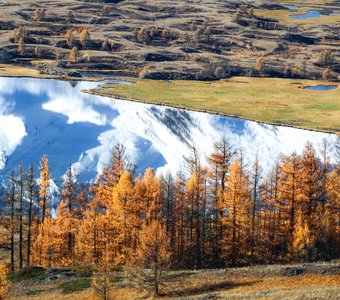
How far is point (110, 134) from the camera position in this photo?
13562 cm

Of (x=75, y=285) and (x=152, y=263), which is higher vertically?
(x=152, y=263)

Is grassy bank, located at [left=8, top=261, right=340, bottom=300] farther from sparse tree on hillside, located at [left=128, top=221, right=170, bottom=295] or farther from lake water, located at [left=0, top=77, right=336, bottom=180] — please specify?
lake water, located at [left=0, top=77, right=336, bottom=180]

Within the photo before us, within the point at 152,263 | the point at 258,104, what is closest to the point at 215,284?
the point at 152,263

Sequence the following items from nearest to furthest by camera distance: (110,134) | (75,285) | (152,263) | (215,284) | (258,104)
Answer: (152,263), (215,284), (75,285), (110,134), (258,104)

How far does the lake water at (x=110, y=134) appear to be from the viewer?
366 ft

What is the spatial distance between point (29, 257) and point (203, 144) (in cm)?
6498

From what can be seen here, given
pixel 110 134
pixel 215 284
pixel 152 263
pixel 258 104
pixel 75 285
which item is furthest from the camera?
pixel 258 104

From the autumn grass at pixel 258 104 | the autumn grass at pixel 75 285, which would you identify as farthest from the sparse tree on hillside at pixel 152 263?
the autumn grass at pixel 258 104

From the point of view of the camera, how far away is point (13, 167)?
102938mm

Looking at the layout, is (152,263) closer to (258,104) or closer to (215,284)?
(215,284)

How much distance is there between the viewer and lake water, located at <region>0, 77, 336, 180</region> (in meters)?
112

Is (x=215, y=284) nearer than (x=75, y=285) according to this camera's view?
Yes

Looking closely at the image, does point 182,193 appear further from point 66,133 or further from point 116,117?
point 116,117

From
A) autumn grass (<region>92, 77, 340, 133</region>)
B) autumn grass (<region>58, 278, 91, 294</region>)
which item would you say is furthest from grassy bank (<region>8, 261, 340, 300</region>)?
autumn grass (<region>92, 77, 340, 133</region>)
